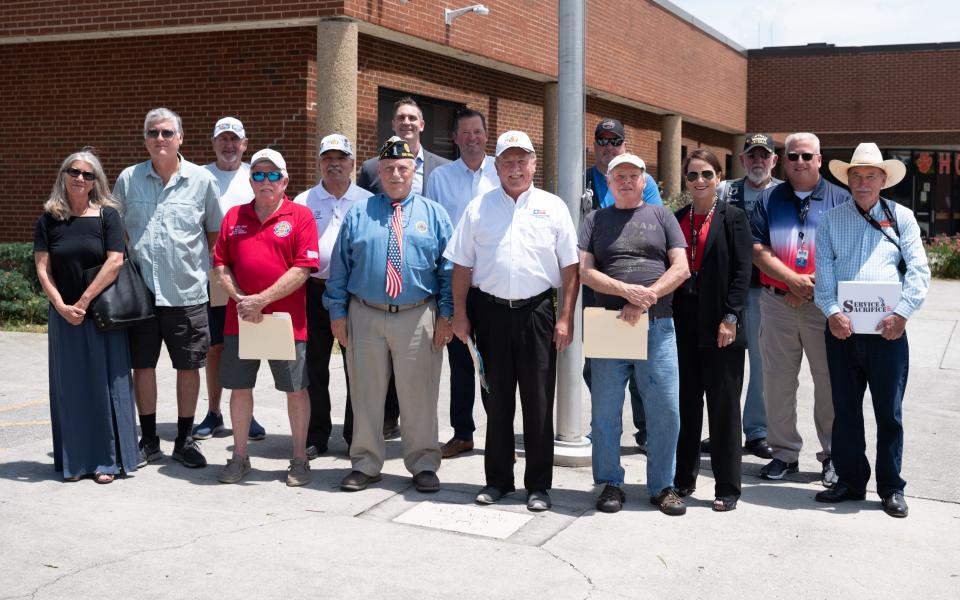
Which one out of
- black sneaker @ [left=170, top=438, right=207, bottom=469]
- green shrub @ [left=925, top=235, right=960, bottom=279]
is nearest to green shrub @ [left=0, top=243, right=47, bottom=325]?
black sneaker @ [left=170, top=438, right=207, bottom=469]

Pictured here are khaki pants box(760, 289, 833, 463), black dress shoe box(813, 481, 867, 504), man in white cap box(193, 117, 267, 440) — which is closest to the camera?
black dress shoe box(813, 481, 867, 504)

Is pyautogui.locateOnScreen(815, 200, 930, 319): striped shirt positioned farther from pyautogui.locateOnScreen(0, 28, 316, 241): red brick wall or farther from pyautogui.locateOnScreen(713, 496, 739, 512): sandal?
pyautogui.locateOnScreen(0, 28, 316, 241): red brick wall

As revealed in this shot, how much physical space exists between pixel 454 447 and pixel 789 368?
219 centimetres

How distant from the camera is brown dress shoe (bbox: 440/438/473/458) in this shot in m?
6.79

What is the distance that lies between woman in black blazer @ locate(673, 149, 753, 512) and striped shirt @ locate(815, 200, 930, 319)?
0.44 m

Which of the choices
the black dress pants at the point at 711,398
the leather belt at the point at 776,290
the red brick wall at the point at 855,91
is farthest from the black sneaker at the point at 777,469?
the red brick wall at the point at 855,91

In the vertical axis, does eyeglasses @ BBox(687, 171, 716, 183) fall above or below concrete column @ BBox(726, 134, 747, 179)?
below

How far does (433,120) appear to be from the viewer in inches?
611

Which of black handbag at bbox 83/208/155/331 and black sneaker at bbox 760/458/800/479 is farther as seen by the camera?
black sneaker at bbox 760/458/800/479

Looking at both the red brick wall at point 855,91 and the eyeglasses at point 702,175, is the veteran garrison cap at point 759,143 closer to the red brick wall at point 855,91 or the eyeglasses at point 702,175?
the eyeglasses at point 702,175

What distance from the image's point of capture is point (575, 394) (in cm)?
→ 654

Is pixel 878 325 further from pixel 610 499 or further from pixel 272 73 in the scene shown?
pixel 272 73

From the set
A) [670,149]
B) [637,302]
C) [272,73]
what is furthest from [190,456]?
[670,149]

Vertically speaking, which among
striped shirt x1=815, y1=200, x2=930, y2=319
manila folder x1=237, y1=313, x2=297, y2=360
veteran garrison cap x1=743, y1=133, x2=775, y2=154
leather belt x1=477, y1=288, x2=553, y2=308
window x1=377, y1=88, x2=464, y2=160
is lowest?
manila folder x1=237, y1=313, x2=297, y2=360
